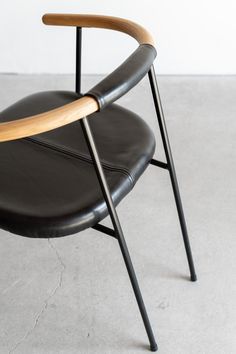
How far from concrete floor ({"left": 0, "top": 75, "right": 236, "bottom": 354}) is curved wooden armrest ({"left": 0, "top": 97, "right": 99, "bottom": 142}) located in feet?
2.03

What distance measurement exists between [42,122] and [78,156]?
1.01ft

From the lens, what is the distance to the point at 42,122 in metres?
0.87

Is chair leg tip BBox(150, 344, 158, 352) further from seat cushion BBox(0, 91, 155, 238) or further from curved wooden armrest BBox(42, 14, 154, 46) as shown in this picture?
curved wooden armrest BBox(42, 14, 154, 46)

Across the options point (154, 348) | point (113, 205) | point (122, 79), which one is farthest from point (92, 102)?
point (154, 348)

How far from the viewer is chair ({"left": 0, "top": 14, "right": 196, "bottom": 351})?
0.90 metres

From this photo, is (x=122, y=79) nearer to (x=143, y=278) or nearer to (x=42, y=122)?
(x=42, y=122)

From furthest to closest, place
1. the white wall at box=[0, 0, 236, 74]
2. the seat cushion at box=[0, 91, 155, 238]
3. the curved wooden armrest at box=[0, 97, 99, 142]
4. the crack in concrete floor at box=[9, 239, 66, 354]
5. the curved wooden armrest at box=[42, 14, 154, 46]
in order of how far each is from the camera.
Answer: the white wall at box=[0, 0, 236, 74], the crack in concrete floor at box=[9, 239, 66, 354], the curved wooden armrest at box=[42, 14, 154, 46], the seat cushion at box=[0, 91, 155, 238], the curved wooden armrest at box=[0, 97, 99, 142]

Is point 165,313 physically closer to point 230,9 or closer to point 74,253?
point 74,253

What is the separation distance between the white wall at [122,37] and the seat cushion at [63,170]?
92 cm

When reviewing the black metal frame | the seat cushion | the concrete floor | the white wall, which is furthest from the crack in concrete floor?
the white wall

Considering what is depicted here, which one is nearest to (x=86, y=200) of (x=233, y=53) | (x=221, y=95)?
(x=221, y=95)

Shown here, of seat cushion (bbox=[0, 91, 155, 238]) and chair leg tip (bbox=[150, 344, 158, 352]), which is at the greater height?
seat cushion (bbox=[0, 91, 155, 238])

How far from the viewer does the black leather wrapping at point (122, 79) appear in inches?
35.5

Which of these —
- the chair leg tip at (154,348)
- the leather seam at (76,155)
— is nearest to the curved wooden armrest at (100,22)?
the leather seam at (76,155)
